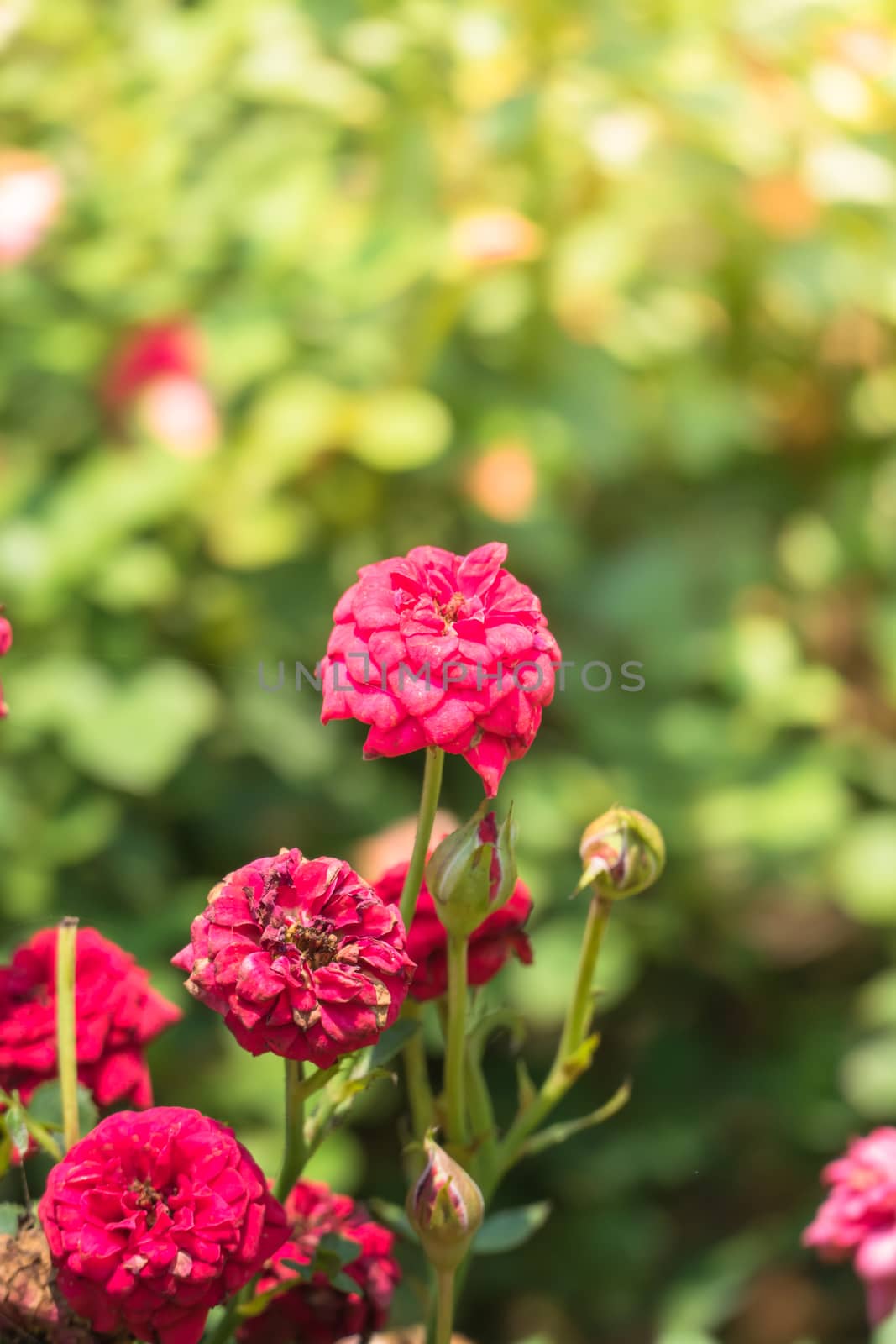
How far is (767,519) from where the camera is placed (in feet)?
5.38

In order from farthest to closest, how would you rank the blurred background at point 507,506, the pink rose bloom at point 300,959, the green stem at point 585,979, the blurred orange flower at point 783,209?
the blurred orange flower at point 783,209 < the blurred background at point 507,506 < the green stem at point 585,979 < the pink rose bloom at point 300,959

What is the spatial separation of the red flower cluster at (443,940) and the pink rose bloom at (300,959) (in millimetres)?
65

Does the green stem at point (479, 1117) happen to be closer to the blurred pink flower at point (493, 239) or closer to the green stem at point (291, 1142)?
the green stem at point (291, 1142)

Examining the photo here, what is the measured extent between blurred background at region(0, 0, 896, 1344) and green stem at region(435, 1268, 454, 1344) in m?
0.68

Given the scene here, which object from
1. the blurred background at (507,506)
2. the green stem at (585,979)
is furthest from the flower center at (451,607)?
the blurred background at (507,506)

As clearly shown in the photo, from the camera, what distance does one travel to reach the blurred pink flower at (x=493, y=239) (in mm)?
1246

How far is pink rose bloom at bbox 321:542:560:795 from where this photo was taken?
38 cm

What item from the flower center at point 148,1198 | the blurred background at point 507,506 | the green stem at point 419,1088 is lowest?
the blurred background at point 507,506

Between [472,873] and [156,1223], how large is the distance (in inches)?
4.9

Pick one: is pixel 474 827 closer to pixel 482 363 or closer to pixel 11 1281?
pixel 11 1281

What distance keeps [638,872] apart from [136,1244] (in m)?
0.18

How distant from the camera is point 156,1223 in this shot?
371 mm

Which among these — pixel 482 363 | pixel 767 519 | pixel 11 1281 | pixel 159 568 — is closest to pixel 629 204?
pixel 482 363

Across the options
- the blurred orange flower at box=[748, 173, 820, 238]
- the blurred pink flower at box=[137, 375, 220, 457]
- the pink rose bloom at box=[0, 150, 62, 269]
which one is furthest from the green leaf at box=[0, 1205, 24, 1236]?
the blurred orange flower at box=[748, 173, 820, 238]
